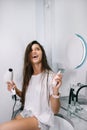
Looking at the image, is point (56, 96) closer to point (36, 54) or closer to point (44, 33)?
point (36, 54)

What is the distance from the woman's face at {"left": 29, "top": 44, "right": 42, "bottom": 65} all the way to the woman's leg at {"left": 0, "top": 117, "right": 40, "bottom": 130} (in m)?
0.48

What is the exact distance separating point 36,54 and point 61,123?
24.2 inches

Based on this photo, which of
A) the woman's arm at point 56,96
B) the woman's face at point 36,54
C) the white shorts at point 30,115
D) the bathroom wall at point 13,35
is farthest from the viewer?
the bathroom wall at point 13,35

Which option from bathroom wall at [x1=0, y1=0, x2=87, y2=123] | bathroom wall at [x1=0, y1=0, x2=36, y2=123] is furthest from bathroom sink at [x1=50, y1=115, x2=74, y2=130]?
bathroom wall at [x1=0, y1=0, x2=36, y2=123]

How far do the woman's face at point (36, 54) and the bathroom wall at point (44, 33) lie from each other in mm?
407

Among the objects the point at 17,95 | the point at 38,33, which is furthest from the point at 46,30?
the point at 17,95

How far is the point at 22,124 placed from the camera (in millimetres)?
1611

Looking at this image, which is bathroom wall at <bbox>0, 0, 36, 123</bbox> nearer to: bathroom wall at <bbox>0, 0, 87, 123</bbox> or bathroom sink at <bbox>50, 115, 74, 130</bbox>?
bathroom wall at <bbox>0, 0, 87, 123</bbox>

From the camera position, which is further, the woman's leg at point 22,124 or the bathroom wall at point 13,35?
the bathroom wall at point 13,35

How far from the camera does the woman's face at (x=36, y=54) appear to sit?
5.82 feet

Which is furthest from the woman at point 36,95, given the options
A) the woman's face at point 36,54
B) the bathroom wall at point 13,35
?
the bathroom wall at point 13,35

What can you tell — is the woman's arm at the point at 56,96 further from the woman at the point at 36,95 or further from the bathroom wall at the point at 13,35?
the bathroom wall at the point at 13,35

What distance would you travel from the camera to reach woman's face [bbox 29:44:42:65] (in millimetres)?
1774

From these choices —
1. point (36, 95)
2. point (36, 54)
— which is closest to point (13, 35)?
point (36, 54)
